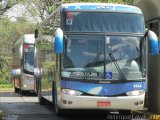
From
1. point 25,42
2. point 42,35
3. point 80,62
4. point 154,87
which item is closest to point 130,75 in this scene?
point 80,62

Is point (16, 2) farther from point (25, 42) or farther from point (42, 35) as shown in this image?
point (42, 35)

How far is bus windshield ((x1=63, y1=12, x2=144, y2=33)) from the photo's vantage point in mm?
14578

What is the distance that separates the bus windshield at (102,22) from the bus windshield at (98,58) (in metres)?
0.29

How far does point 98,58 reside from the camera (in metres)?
14.2

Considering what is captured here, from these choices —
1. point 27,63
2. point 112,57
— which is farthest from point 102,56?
point 27,63

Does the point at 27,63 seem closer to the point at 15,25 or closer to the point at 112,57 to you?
the point at 112,57

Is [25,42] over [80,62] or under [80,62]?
under

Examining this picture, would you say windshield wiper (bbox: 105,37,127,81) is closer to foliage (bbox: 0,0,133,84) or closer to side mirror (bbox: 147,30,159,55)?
side mirror (bbox: 147,30,159,55)

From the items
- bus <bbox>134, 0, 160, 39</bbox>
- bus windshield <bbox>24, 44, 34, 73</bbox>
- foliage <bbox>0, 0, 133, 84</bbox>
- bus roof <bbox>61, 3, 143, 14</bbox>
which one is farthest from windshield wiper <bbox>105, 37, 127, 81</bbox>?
foliage <bbox>0, 0, 133, 84</bbox>

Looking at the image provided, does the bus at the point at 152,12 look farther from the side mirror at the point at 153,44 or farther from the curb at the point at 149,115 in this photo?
the side mirror at the point at 153,44

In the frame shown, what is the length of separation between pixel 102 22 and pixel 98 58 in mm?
1134

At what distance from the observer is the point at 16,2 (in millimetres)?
44750

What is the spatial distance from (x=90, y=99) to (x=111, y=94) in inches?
23.3

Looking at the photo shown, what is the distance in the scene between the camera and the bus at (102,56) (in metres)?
14.0
